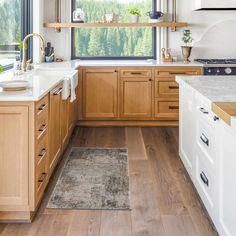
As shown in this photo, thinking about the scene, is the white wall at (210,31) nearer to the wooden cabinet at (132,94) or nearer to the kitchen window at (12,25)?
the wooden cabinet at (132,94)

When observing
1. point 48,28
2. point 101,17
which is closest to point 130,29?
point 101,17

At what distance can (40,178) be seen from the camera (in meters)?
2.87

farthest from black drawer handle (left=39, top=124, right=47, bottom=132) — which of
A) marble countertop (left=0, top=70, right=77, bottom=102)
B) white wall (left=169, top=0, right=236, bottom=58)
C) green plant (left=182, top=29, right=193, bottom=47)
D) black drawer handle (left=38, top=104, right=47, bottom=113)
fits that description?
white wall (left=169, top=0, right=236, bottom=58)

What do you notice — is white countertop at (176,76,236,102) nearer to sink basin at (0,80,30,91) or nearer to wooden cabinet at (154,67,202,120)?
sink basin at (0,80,30,91)

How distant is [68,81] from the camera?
4.02 m

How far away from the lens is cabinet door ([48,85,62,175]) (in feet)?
10.9

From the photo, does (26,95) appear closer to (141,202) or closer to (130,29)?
(141,202)

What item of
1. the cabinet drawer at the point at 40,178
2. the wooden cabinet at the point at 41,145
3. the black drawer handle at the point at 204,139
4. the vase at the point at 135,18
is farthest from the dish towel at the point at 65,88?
the vase at the point at 135,18

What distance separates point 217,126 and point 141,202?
3.14 ft

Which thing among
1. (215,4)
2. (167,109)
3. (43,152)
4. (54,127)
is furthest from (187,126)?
Answer: (215,4)

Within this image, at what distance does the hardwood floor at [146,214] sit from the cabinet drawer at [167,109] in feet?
4.77

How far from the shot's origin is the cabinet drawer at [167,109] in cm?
559

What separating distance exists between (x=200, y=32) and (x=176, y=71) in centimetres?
95

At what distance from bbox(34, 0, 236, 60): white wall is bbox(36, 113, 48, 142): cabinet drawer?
3243 mm
